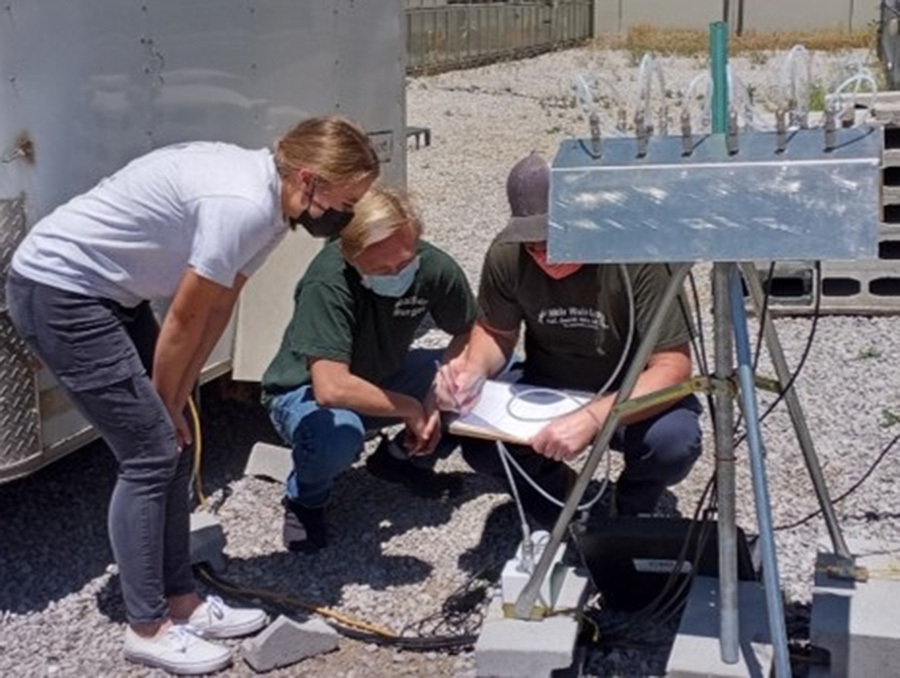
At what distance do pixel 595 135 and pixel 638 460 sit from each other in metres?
1.28

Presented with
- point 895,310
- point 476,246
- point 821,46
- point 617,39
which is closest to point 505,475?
point 895,310

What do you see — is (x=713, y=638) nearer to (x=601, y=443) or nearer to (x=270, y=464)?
(x=601, y=443)

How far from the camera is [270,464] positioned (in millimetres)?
5090

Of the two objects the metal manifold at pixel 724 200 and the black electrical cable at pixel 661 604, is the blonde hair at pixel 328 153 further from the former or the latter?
the black electrical cable at pixel 661 604

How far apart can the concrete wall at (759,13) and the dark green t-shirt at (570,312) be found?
98.4ft

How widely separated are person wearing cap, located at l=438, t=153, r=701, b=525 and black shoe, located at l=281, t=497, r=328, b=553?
21.8 inches

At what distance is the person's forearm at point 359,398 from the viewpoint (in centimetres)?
410

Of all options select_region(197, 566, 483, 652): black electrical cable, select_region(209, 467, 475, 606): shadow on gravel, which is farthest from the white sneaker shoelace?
select_region(209, 467, 475, 606): shadow on gravel

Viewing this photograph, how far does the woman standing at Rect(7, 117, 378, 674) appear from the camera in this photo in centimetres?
338

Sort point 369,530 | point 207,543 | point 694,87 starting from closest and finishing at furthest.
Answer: point 694,87 < point 207,543 < point 369,530

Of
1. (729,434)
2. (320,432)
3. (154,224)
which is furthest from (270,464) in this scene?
(729,434)

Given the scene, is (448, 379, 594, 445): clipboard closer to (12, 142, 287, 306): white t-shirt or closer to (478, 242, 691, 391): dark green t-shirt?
(478, 242, 691, 391): dark green t-shirt

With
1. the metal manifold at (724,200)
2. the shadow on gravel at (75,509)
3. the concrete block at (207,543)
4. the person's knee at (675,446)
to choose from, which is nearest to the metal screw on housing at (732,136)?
the metal manifold at (724,200)

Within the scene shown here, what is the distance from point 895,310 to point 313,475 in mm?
3760
